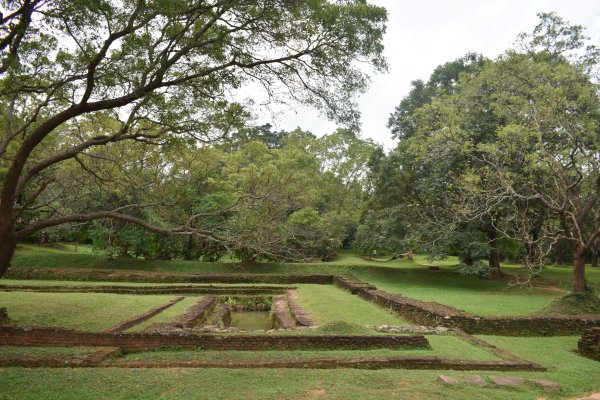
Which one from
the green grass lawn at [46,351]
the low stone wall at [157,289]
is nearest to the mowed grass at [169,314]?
the green grass lawn at [46,351]

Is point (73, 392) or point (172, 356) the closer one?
point (73, 392)

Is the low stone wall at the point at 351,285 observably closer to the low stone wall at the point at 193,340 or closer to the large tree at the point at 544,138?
the large tree at the point at 544,138

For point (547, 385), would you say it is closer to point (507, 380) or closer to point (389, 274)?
point (507, 380)

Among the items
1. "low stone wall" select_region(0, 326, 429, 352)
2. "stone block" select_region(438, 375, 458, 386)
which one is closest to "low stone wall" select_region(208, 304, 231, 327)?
"low stone wall" select_region(0, 326, 429, 352)

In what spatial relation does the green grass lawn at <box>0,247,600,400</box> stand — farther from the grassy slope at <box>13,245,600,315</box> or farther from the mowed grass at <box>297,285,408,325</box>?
the grassy slope at <box>13,245,600,315</box>

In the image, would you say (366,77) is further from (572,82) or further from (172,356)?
(572,82)

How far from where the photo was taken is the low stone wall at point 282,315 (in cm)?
1187

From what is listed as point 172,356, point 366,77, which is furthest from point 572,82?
point 172,356

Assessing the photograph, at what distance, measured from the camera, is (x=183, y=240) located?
26.2 m

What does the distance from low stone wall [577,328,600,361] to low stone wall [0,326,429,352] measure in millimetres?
3185

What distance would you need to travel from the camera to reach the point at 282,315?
13.1 metres

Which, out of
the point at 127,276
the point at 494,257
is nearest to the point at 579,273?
the point at 494,257

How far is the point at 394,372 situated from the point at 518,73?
1379 cm

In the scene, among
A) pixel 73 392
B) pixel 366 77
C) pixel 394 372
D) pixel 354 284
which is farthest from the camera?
pixel 354 284
